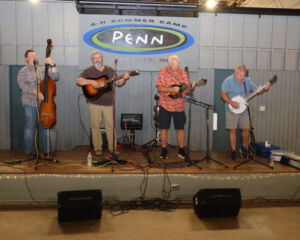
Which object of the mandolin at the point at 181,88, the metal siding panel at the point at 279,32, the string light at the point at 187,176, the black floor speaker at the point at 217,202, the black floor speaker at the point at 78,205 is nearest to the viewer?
the black floor speaker at the point at 78,205

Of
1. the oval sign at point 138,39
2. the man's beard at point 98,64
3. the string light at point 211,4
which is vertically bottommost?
the man's beard at point 98,64

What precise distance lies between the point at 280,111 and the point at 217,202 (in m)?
3.73

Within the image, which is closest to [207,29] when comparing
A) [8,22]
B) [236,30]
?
[236,30]

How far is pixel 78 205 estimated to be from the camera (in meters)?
2.94

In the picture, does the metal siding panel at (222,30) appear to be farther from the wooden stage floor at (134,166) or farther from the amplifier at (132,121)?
the wooden stage floor at (134,166)

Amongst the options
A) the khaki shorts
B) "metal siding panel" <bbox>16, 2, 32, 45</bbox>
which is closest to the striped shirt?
the khaki shorts

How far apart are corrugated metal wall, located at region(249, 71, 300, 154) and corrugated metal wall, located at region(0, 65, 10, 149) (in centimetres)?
518

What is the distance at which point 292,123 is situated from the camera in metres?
5.98

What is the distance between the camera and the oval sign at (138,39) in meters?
5.48

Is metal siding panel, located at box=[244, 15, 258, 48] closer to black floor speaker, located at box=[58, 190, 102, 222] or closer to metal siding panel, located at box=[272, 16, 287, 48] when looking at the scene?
metal siding panel, located at box=[272, 16, 287, 48]

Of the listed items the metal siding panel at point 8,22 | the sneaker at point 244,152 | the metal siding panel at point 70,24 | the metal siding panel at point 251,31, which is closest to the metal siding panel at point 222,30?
the metal siding panel at point 251,31

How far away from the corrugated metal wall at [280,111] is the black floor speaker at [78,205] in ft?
13.7

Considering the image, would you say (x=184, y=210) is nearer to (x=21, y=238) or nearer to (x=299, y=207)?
(x=299, y=207)

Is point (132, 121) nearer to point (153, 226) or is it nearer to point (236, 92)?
point (236, 92)
